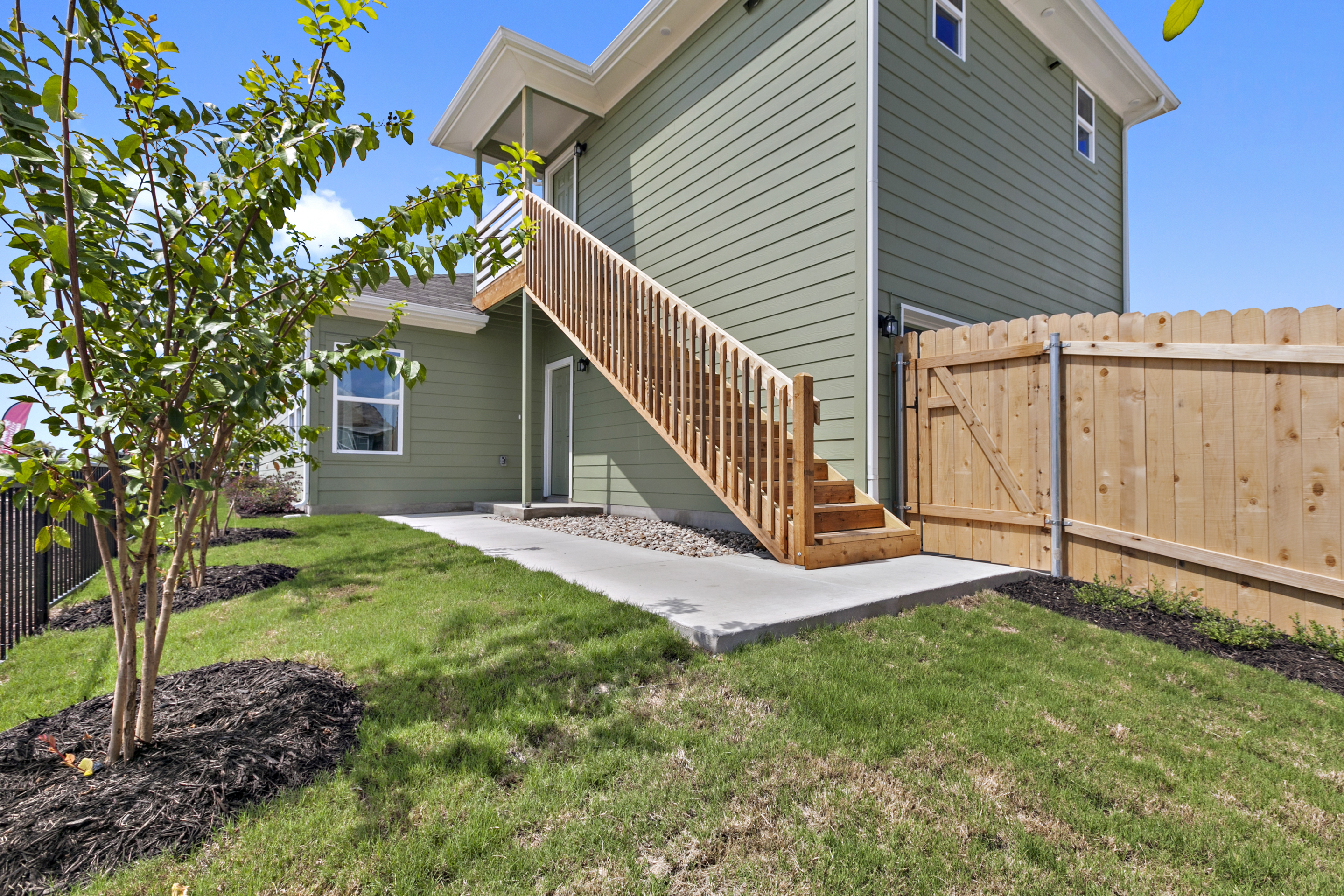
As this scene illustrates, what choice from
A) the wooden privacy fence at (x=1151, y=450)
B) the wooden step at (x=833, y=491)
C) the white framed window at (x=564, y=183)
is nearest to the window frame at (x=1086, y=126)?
the wooden privacy fence at (x=1151, y=450)

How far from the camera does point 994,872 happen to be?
1.49 metres

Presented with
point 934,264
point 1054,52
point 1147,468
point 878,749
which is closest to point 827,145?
point 934,264

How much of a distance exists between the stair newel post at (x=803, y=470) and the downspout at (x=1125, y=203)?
697cm

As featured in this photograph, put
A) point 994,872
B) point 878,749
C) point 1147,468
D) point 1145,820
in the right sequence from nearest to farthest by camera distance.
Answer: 1. point 994,872
2. point 1145,820
3. point 878,749
4. point 1147,468

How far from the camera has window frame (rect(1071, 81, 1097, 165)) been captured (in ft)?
25.1

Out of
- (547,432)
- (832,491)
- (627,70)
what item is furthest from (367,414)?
(832,491)

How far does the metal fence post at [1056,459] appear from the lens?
4172 mm

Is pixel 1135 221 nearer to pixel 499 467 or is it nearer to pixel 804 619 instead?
pixel 804 619

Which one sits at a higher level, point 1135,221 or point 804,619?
point 1135,221

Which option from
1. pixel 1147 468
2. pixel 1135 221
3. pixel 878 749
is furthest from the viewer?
pixel 1135 221

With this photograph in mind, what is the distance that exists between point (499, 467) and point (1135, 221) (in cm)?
997

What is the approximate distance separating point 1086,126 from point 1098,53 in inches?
33.2

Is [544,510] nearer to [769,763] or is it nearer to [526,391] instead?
[526,391]

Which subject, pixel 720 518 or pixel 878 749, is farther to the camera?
pixel 720 518
